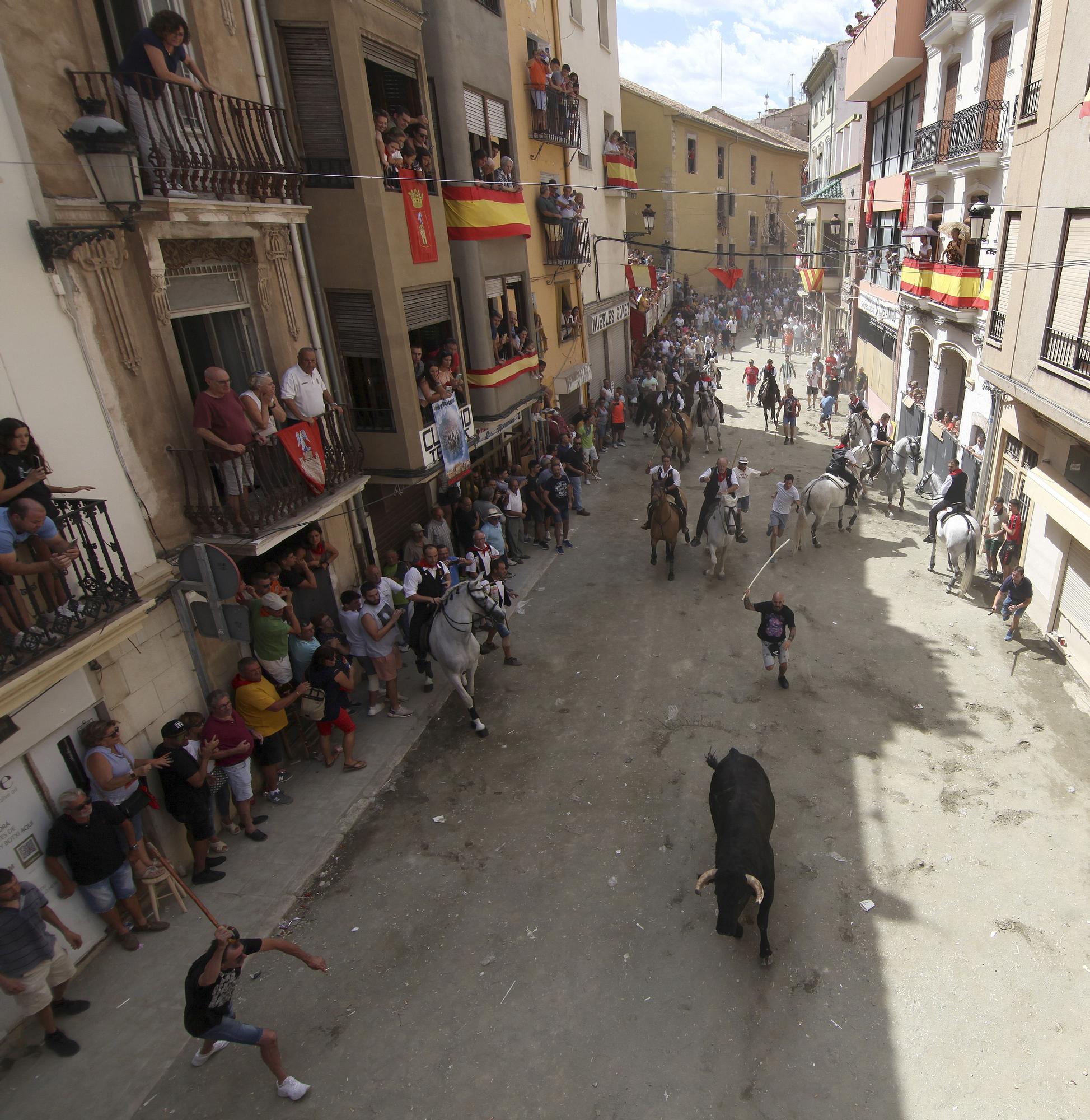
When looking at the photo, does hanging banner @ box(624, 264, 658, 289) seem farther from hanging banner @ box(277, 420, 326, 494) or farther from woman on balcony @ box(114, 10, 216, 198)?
woman on balcony @ box(114, 10, 216, 198)

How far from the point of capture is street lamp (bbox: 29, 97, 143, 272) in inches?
224

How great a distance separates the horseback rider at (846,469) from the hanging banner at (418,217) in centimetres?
875

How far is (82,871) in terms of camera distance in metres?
6.02

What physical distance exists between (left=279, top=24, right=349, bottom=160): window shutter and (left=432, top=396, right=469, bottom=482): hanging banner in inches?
140

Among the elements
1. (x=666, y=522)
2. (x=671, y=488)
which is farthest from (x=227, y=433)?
(x=671, y=488)

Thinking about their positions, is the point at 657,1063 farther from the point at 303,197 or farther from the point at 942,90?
the point at 942,90

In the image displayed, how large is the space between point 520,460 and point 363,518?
6085mm

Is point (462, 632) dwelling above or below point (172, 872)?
above

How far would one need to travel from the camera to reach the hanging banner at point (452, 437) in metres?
11.1

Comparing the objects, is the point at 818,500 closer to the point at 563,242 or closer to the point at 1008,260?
the point at 1008,260

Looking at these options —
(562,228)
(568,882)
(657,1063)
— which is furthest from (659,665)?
(562,228)

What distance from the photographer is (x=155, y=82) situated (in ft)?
21.0

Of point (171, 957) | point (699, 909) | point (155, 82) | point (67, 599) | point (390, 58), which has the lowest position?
point (699, 909)

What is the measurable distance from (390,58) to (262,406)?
19.2ft
